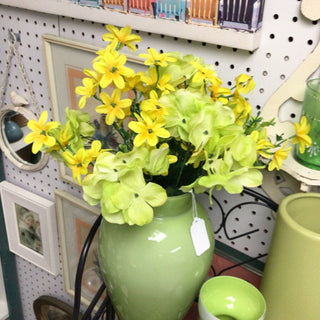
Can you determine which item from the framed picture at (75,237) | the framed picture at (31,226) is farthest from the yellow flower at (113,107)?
the framed picture at (31,226)

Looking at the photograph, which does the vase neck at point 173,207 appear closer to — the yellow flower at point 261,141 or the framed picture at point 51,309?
the yellow flower at point 261,141

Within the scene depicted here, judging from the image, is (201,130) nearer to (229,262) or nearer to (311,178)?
(311,178)

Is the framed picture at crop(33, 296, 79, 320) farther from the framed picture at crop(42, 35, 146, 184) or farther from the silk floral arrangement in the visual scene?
the silk floral arrangement

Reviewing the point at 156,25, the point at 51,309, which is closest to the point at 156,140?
the point at 156,25

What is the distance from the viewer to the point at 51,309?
1.40 metres

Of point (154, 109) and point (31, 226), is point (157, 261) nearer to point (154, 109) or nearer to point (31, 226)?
point (154, 109)

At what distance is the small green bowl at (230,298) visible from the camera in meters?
0.58

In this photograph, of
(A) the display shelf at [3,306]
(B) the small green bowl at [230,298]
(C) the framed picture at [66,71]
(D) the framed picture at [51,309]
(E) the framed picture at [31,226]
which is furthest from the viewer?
(A) the display shelf at [3,306]

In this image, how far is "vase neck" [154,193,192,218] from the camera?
0.53 meters

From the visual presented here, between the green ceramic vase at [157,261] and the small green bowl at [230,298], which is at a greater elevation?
the green ceramic vase at [157,261]

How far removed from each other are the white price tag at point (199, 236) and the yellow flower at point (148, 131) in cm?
16

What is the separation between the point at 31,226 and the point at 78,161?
0.92m

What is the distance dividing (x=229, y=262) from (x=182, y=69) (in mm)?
473

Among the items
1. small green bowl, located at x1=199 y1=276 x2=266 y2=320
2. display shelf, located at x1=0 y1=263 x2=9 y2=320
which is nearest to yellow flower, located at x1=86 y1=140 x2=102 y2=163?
small green bowl, located at x1=199 y1=276 x2=266 y2=320
